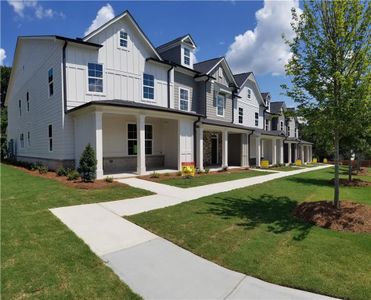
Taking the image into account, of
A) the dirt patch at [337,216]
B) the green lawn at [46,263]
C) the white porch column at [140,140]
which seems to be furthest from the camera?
the white porch column at [140,140]

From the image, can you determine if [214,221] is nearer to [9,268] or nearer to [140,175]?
[9,268]

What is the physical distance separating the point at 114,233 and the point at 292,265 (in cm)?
345

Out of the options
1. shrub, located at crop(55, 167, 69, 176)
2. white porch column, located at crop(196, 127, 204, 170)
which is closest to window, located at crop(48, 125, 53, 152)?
shrub, located at crop(55, 167, 69, 176)

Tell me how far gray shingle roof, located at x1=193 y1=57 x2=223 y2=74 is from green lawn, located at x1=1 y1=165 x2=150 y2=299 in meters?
16.9

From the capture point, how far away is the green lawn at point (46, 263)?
3184 millimetres

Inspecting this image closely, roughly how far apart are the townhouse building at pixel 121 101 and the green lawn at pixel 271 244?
196 inches

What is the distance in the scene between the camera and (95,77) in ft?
47.4

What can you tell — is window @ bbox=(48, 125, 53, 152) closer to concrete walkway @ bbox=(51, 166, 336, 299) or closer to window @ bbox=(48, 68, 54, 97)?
window @ bbox=(48, 68, 54, 97)

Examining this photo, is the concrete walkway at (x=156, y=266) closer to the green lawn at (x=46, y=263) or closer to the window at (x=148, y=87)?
the green lawn at (x=46, y=263)

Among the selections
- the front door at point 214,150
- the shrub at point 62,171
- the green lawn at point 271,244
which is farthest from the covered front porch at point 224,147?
the green lawn at point 271,244

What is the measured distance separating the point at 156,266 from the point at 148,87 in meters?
14.2

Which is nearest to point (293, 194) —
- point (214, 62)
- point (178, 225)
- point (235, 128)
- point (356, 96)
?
point (356, 96)

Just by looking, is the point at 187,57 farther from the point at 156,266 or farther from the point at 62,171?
the point at 156,266

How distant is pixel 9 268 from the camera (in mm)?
3686
